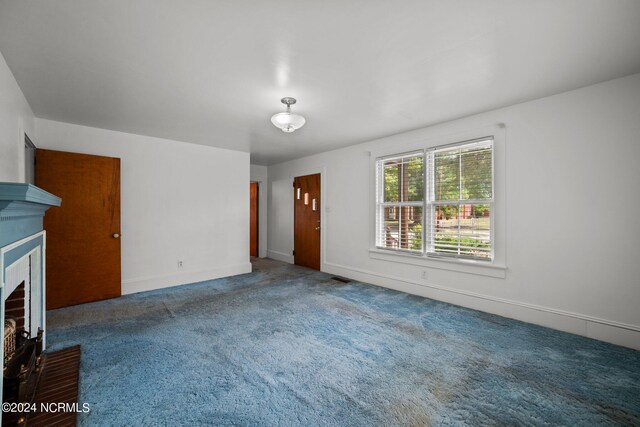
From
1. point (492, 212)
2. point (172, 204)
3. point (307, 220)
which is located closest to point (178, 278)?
point (172, 204)

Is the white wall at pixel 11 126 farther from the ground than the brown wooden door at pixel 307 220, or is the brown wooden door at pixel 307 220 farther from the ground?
the white wall at pixel 11 126

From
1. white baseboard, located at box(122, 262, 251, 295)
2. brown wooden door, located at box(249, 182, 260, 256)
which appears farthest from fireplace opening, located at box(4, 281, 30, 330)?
brown wooden door, located at box(249, 182, 260, 256)

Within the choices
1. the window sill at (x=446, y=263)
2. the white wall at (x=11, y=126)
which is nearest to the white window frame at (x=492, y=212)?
the window sill at (x=446, y=263)

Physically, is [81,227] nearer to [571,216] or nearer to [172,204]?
[172,204]

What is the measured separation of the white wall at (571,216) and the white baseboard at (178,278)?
3.66 metres

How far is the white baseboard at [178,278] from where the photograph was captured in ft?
13.8

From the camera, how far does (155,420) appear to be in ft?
5.51

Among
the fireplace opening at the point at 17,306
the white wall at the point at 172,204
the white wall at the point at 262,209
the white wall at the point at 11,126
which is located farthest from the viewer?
the white wall at the point at 262,209

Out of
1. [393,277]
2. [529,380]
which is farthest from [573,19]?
[393,277]

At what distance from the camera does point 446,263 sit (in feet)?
12.6

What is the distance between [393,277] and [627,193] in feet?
9.19

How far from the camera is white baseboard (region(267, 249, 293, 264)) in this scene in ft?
21.6

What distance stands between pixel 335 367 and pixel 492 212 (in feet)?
8.62

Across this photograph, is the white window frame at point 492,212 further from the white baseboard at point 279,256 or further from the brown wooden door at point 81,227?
the brown wooden door at point 81,227
